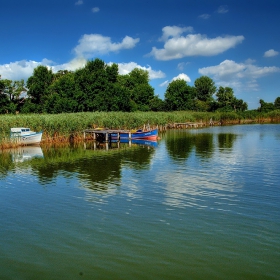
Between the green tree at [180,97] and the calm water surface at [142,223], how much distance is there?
70386mm

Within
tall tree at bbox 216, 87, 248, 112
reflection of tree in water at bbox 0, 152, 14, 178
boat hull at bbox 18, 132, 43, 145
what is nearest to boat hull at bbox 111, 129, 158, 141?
boat hull at bbox 18, 132, 43, 145

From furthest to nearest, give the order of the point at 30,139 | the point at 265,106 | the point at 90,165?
the point at 265,106, the point at 30,139, the point at 90,165

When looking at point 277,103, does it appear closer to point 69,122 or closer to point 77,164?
point 69,122

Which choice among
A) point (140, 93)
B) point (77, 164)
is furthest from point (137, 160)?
point (140, 93)

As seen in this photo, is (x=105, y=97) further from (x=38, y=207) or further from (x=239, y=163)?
(x=38, y=207)

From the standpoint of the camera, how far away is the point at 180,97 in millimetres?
89062

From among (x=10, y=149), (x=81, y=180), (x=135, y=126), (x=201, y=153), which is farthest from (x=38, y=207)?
(x=135, y=126)

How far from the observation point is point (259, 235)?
8.77 m

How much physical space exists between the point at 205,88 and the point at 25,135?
83699mm

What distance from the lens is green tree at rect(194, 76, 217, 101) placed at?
349ft

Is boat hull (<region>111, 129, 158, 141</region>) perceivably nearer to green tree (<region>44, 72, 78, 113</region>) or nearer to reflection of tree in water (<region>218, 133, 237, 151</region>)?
reflection of tree in water (<region>218, 133, 237, 151</region>)

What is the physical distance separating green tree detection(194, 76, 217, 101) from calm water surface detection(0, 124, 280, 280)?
9012 centimetres

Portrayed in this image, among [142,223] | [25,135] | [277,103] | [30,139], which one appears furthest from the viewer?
[277,103]

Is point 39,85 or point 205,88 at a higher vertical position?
point 205,88
